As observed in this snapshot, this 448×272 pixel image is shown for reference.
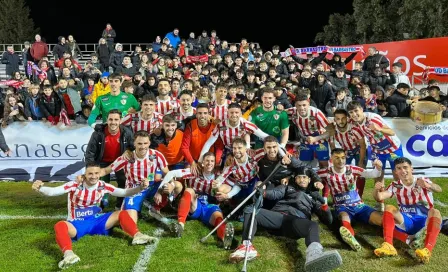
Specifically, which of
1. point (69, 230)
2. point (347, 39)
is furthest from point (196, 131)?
point (347, 39)

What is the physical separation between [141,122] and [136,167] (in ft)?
3.08

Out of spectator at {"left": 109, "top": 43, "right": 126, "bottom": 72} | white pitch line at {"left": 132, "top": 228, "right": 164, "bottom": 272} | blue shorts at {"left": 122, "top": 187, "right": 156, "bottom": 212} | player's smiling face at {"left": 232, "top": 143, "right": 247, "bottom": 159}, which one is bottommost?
white pitch line at {"left": 132, "top": 228, "right": 164, "bottom": 272}

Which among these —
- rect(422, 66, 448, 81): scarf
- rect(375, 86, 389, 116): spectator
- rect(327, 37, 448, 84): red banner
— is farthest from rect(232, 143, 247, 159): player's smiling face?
rect(327, 37, 448, 84): red banner

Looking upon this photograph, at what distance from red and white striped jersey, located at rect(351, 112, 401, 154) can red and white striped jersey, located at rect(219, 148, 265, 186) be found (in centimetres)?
162

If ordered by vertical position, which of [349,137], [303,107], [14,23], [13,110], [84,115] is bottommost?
[349,137]

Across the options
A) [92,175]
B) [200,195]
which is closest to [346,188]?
[200,195]

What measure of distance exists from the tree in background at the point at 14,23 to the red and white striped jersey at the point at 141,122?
38370 millimetres

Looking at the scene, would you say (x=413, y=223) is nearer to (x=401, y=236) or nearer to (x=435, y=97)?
(x=401, y=236)

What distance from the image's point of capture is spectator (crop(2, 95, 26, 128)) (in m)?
8.52

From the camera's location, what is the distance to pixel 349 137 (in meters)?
6.52

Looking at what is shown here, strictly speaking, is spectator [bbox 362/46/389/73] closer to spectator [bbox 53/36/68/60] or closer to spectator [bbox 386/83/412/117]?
spectator [bbox 386/83/412/117]

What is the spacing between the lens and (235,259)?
468 centimetres

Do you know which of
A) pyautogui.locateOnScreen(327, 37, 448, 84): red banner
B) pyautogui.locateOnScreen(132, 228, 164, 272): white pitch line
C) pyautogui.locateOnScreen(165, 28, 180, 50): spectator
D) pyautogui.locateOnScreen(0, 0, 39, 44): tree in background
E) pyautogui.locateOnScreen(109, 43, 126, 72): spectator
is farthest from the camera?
pyautogui.locateOnScreen(0, 0, 39, 44): tree in background

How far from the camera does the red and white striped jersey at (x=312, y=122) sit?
679cm
